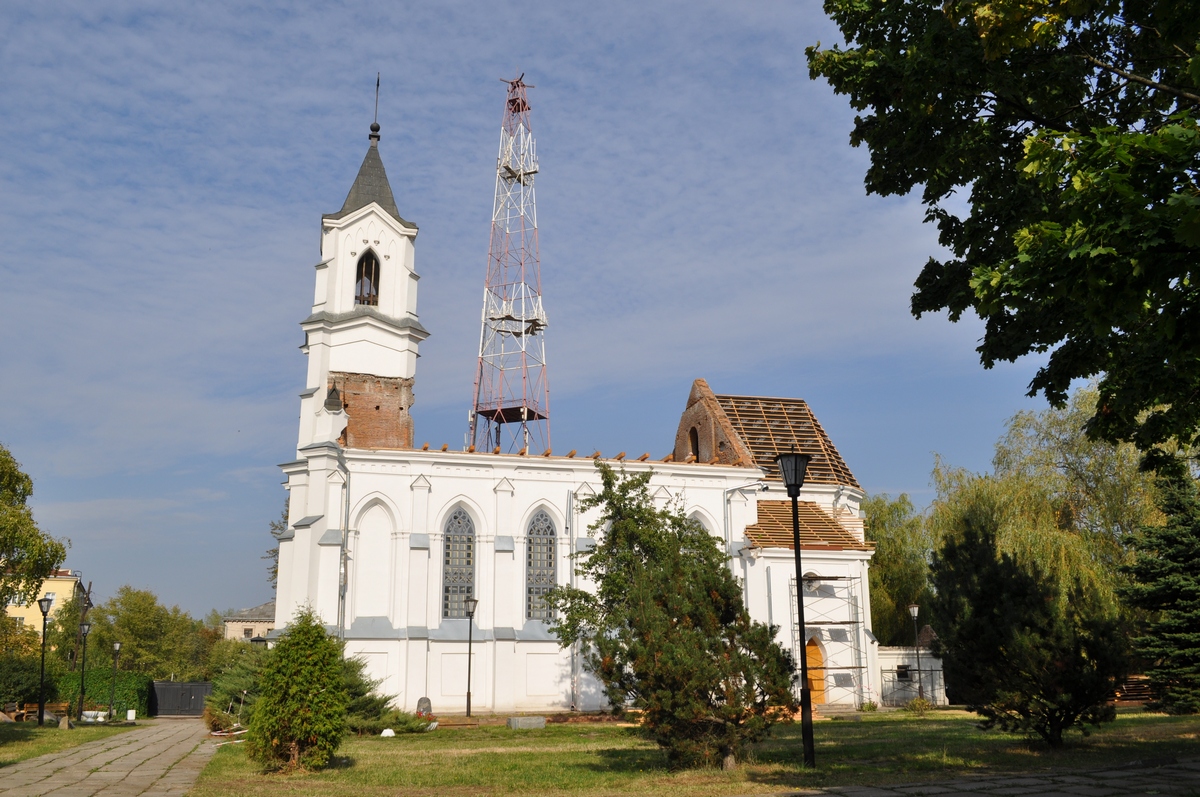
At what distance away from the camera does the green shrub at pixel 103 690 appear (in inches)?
1740

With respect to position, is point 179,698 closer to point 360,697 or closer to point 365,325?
point 365,325

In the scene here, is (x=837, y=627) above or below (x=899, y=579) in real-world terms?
below

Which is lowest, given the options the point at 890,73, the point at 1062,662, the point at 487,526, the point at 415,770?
the point at 415,770

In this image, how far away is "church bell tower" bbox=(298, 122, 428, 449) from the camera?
1474 inches

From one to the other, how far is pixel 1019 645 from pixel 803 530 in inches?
863

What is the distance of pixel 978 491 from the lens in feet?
126

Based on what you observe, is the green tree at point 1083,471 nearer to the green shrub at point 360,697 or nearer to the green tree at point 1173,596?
the green tree at point 1173,596

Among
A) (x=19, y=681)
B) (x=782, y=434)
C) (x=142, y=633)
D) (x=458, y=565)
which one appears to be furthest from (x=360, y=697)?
(x=142, y=633)

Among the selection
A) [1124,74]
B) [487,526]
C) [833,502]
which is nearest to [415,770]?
[1124,74]

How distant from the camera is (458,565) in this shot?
34625 millimetres

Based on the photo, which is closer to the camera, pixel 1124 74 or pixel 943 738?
pixel 1124 74

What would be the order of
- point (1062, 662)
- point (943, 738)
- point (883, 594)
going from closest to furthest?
point (1062, 662) → point (943, 738) → point (883, 594)

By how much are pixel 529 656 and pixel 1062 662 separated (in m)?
22.0

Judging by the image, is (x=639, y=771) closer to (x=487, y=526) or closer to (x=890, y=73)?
(x=890, y=73)
